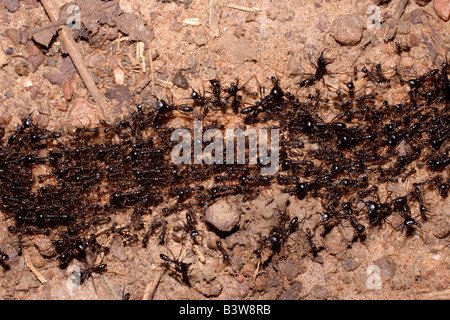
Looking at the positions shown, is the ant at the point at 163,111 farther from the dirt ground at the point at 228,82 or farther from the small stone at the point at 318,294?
the small stone at the point at 318,294

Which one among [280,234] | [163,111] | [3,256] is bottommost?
[3,256]

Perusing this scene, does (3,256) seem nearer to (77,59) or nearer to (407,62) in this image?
(77,59)

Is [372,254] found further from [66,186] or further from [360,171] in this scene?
[66,186]

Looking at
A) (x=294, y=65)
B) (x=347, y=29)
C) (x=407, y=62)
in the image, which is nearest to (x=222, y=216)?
(x=294, y=65)

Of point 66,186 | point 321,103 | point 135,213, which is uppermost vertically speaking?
point 321,103

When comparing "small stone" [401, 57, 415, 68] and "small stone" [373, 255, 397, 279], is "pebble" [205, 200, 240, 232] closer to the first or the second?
"small stone" [373, 255, 397, 279]

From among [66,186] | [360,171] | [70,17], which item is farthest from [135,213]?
[360,171]

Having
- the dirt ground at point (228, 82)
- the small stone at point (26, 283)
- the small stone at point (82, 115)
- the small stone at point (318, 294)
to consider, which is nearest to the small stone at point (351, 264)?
the dirt ground at point (228, 82)

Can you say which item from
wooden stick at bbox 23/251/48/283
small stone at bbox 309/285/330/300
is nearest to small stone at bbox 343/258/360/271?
small stone at bbox 309/285/330/300
